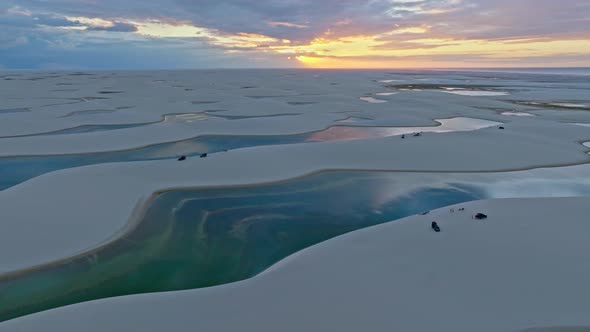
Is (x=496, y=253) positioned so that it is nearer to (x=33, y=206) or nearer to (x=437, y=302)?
(x=437, y=302)

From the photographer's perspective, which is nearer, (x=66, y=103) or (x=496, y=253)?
(x=496, y=253)

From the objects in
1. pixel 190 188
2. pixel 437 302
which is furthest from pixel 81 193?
pixel 437 302

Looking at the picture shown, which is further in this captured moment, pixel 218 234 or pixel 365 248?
pixel 218 234

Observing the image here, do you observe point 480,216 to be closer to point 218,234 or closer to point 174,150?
point 218,234

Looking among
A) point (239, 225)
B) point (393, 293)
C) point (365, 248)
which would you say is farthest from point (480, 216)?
point (239, 225)

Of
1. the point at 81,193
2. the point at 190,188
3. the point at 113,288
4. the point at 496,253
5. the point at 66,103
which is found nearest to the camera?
the point at 113,288
